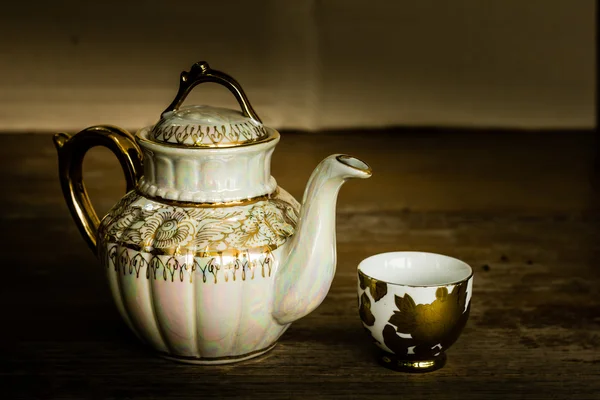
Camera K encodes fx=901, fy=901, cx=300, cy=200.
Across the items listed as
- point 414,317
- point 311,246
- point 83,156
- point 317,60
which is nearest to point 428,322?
point 414,317

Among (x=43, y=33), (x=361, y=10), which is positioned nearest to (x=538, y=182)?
(x=361, y=10)

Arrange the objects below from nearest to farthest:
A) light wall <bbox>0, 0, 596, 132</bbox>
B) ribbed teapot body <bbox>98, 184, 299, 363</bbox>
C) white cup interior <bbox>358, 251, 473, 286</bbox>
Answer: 1. ribbed teapot body <bbox>98, 184, 299, 363</bbox>
2. white cup interior <bbox>358, 251, 473, 286</bbox>
3. light wall <bbox>0, 0, 596, 132</bbox>

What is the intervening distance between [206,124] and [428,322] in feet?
0.99

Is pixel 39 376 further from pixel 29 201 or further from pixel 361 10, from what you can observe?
pixel 361 10

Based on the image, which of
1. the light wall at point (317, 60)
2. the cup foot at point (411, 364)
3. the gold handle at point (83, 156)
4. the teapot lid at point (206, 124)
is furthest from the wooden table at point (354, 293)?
the light wall at point (317, 60)

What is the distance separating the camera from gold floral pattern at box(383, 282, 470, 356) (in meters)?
0.90

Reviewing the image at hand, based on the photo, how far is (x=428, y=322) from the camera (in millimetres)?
907

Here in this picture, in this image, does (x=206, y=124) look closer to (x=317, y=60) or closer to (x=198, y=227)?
(x=198, y=227)

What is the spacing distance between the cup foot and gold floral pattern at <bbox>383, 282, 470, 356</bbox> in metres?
0.02

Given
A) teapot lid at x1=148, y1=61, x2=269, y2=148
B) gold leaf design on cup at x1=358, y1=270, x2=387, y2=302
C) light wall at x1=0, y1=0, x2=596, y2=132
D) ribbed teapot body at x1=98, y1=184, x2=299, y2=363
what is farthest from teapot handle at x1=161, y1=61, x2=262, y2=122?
light wall at x1=0, y1=0, x2=596, y2=132

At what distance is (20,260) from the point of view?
1332 millimetres

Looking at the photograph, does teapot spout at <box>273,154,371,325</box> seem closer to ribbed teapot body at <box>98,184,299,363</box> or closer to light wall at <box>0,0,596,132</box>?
ribbed teapot body at <box>98,184,299,363</box>

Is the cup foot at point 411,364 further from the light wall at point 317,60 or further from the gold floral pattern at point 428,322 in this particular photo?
the light wall at point 317,60

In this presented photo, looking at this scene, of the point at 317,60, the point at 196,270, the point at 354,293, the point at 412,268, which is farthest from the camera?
the point at 317,60
